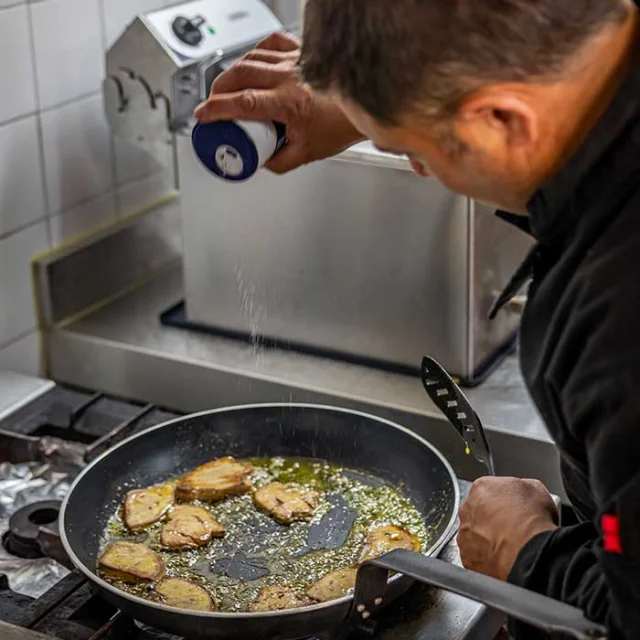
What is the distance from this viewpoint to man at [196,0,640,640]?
58cm

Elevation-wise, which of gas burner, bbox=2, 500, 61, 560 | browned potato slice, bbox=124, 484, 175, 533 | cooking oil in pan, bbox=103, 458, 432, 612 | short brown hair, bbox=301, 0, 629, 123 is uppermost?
short brown hair, bbox=301, 0, 629, 123

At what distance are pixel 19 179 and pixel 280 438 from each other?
0.52 meters

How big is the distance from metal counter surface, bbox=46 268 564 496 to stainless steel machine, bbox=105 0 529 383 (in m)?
0.03

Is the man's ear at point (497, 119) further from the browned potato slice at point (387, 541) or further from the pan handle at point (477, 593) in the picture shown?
the browned potato slice at point (387, 541)

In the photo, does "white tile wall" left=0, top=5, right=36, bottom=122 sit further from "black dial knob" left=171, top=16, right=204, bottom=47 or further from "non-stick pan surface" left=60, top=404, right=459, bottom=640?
"non-stick pan surface" left=60, top=404, right=459, bottom=640

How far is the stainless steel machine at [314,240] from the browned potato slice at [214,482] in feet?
0.93

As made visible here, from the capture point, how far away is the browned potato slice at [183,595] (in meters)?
1.01

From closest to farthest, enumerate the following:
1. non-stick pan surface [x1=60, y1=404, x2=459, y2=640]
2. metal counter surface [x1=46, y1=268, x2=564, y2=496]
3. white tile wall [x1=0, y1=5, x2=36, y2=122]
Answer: non-stick pan surface [x1=60, y1=404, x2=459, y2=640]
metal counter surface [x1=46, y1=268, x2=564, y2=496]
white tile wall [x1=0, y1=5, x2=36, y2=122]

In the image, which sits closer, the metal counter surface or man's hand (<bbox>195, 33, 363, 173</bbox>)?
man's hand (<bbox>195, 33, 363, 173</bbox>)

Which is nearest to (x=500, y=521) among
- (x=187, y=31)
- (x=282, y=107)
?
(x=282, y=107)

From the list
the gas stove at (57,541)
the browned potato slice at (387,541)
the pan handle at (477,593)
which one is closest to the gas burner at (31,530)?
the gas stove at (57,541)

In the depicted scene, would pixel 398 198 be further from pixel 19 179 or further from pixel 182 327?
pixel 19 179

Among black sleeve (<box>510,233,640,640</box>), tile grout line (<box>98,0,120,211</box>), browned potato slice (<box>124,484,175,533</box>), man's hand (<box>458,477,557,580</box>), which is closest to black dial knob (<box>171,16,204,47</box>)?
tile grout line (<box>98,0,120,211</box>)

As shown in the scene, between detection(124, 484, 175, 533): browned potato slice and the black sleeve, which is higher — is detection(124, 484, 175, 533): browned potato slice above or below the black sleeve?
below
